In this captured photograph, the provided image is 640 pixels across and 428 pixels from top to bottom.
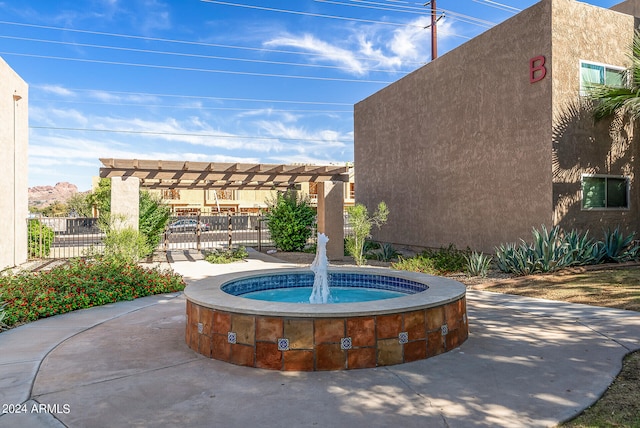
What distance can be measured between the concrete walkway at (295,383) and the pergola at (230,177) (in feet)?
28.8

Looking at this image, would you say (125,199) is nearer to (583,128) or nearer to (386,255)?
(386,255)

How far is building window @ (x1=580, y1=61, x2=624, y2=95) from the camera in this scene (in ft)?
38.4

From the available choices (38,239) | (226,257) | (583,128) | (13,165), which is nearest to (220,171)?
(226,257)

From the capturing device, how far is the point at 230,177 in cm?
1784

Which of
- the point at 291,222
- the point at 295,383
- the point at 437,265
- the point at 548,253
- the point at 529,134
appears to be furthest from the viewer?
the point at 291,222

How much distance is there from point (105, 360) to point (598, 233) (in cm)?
1280

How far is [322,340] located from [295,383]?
55 cm

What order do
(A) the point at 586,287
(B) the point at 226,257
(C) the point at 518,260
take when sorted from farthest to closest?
(B) the point at 226,257 < (C) the point at 518,260 < (A) the point at 586,287

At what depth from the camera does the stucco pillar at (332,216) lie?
16.2 meters

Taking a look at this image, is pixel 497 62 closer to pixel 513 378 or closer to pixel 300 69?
pixel 513 378

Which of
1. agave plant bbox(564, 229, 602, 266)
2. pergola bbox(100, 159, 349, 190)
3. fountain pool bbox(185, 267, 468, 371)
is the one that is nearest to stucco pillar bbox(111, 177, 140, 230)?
pergola bbox(100, 159, 349, 190)

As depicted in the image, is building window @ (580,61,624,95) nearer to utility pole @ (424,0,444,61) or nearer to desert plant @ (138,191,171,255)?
desert plant @ (138,191,171,255)

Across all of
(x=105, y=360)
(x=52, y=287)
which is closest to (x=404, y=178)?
(x=52, y=287)

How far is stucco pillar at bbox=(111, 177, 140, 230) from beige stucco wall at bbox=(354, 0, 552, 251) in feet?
33.7
